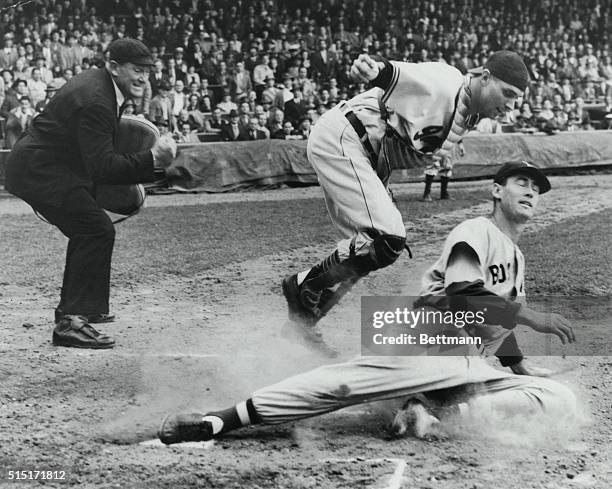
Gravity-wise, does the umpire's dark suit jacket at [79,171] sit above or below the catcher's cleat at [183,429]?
above

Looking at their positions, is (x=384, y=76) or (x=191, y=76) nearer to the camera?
(x=384, y=76)

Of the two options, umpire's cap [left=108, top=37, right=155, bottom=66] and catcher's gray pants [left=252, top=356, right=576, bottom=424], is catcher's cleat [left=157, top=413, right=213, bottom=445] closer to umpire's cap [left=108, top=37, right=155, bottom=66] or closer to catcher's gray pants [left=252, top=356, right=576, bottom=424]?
catcher's gray pants [left=252, top=356, right=576, bottom=424]

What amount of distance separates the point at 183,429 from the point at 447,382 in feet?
3.02

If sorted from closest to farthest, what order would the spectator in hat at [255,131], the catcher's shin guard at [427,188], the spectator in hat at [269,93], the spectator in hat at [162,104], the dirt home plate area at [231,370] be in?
1. the dirt home plate area at [231,370]
2. the spectator in hat at [162,104]
3. the catcher's shin guard at [427,188]
4. the spectator in hat at [269,93]
5. the spectator in hat at [255,131]

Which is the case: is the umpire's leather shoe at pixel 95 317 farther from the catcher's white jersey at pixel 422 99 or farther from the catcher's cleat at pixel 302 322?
the catcher's white jersey at pixel 422 99

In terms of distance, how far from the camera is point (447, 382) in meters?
2.91

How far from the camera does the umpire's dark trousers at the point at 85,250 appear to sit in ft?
13.8

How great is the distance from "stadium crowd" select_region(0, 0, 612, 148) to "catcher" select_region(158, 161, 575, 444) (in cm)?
223

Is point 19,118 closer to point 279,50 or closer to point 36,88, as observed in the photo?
point 36,88

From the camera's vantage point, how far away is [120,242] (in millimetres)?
6902

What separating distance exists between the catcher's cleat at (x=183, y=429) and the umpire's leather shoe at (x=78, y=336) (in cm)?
138

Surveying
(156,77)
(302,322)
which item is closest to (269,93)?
(156,77)

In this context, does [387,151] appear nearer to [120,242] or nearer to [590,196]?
[120,242]

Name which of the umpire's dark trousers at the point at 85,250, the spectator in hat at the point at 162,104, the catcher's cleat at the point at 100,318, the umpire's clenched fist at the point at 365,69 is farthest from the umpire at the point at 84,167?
the spectator in hat at the point at 162,104
